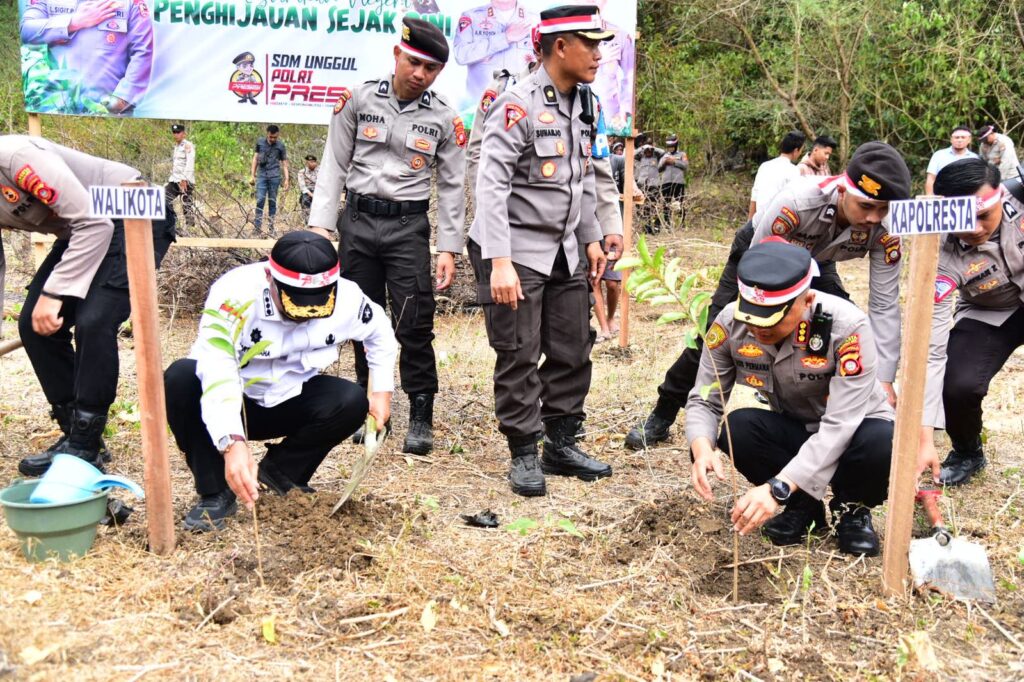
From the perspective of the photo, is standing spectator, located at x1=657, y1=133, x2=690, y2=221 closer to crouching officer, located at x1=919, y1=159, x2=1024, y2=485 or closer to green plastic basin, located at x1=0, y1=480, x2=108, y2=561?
crouching officer, located at x1=919, y1=159, x2=1024, y2=485

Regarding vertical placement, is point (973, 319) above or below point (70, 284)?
below

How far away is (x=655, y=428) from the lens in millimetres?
4922

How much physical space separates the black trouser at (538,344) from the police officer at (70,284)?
1.52 metres

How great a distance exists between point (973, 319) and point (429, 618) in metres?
2.86

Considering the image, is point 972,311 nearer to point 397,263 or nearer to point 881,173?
point 881,173

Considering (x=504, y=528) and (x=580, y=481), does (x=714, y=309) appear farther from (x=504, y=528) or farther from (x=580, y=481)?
(x=504, y=528)

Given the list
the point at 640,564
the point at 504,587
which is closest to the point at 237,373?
the point at 504,587

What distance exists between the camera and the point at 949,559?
3.10m

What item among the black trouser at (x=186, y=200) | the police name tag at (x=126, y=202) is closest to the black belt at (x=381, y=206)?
the police name tag at (x=126, y=202)

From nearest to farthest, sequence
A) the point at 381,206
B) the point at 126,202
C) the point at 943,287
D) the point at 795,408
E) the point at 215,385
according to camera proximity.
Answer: the point at 126,202, the point at 215,385, the point at 795,408, the point at 943,287, the point at 381,206

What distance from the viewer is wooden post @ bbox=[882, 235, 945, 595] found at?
2834mm

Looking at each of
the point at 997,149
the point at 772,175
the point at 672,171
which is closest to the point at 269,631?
the point at 772,175

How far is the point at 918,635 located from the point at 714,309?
211 cm

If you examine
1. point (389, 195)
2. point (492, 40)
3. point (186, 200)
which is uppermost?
point (492, 40)
